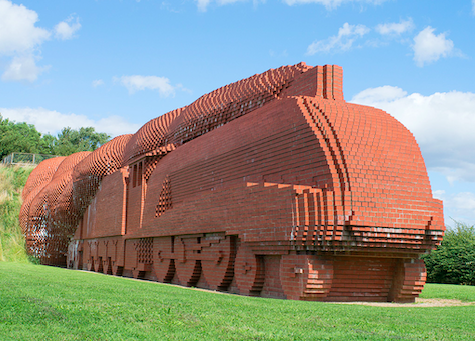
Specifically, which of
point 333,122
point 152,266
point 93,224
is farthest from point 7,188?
point 333,122

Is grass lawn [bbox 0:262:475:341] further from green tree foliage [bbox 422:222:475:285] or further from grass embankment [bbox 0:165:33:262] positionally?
grass embankment [bbox 0:165:33:262]

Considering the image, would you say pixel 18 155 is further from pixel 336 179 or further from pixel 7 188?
pixel 336 179

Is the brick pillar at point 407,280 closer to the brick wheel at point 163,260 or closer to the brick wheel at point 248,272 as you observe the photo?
the brick wheel at point 248,272

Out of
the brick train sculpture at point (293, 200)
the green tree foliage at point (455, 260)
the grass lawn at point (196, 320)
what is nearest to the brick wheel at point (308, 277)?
the brick train sculpture at point (293, 200)

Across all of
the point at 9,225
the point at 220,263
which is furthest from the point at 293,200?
the point at 9,225

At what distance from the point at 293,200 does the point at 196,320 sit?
3.21m

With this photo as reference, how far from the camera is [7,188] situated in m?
20.3

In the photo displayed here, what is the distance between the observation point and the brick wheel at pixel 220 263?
899 cm

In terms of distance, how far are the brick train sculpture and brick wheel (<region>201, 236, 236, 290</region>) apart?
0.07 feet

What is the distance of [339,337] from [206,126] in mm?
9059

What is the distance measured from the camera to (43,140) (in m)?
47.0

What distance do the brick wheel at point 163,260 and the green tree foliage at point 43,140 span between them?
27611mm

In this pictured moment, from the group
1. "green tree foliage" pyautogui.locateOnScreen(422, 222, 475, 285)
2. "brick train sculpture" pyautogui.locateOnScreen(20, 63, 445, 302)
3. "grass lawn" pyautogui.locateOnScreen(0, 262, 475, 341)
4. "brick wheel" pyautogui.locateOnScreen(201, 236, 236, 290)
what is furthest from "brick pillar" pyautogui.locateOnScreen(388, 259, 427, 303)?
"green tree foliage" pyautogui.locateOnScreen(422, 222, 475, 285)

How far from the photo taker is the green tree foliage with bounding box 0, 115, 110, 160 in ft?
118
